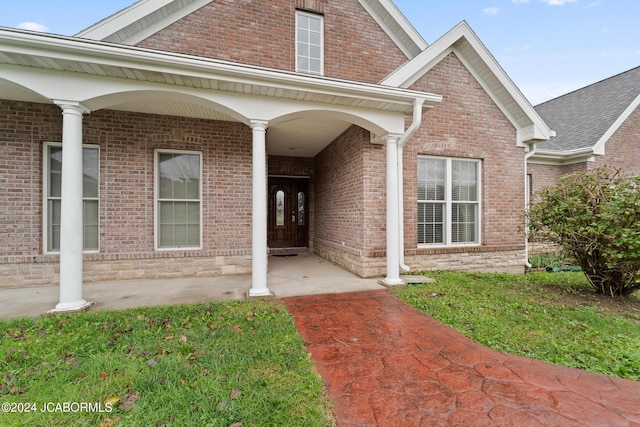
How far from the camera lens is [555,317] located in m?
3.63

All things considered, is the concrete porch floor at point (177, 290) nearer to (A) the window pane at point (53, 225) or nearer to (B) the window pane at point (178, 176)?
(A) the window pane at point (53, 225)

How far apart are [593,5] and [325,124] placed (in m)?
10.2

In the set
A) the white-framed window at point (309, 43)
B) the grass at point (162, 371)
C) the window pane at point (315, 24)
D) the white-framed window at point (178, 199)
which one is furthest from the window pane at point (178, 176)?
the window pane at point (315, 24)

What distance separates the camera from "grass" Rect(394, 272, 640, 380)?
267 centimetres

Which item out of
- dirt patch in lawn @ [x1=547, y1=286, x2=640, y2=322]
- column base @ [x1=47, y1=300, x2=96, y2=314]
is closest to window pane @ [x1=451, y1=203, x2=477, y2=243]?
dirt patch in lawn @ [x1=547, y1=286, x2=640, y2=322]

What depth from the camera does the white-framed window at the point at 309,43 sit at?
22.1ft

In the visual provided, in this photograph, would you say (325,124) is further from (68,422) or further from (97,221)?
(68,422)

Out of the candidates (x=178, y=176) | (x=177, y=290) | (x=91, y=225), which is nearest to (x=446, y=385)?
(x=177, y=290)

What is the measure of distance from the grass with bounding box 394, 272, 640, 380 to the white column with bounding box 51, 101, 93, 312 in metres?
4.75

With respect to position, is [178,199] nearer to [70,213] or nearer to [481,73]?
[70,213]

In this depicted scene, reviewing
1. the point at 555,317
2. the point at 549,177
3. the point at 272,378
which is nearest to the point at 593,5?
the point at 549,177

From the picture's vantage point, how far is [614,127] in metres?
8.73

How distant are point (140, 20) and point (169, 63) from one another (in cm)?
339

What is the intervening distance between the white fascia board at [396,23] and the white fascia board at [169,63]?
381cm
